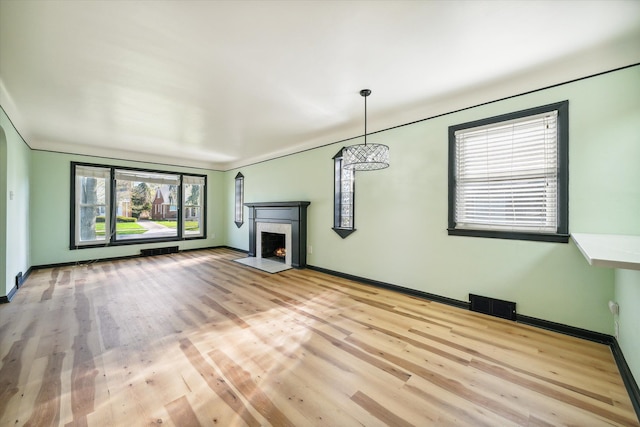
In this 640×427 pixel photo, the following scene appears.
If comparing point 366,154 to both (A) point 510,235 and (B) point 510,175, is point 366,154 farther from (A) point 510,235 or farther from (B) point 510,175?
(A) point 510,235

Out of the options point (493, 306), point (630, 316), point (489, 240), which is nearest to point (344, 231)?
point (489, 240)

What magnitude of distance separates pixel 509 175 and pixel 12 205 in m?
6.24

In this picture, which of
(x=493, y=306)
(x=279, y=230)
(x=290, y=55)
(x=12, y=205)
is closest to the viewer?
(x=290, y=55)

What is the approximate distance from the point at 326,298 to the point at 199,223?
5.14 m

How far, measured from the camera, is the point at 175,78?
2568mm

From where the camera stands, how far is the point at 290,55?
2.18m

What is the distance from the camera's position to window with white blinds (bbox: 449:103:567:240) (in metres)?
2.48

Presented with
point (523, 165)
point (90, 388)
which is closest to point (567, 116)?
point (523, 165)

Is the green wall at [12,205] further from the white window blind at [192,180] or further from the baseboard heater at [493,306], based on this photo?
the baseboard heater at [493,306]

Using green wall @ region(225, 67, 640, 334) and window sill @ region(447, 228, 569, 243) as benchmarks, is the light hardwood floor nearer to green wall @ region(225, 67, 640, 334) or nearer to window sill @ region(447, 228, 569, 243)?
green wall @ region(225, 67, 640, 334)

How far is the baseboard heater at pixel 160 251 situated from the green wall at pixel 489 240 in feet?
12.7

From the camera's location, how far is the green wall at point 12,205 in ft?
10.4

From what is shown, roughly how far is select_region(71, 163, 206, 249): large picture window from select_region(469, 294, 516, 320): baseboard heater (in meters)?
6.59

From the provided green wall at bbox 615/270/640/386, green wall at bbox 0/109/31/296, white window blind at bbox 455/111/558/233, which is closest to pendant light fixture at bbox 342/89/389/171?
white window blind at bbox 455/111/558/233
